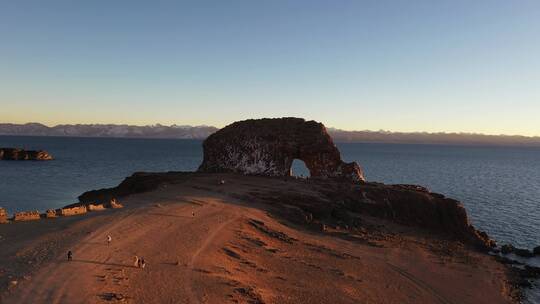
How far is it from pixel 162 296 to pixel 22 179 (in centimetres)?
7592

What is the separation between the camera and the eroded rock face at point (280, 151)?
5700cm

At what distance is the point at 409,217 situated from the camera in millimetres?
45531

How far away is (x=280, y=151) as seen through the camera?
57.5m

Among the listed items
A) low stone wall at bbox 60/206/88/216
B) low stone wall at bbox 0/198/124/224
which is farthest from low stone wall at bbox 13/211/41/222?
low stone wall at bbox 60/206/88/216

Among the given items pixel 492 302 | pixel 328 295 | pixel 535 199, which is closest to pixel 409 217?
pixel 492 302

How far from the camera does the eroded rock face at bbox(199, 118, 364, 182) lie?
57.0 m

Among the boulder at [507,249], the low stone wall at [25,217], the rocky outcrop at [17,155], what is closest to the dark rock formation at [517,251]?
the boulder at [507,249]

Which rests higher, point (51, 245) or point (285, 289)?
point (51, 245)

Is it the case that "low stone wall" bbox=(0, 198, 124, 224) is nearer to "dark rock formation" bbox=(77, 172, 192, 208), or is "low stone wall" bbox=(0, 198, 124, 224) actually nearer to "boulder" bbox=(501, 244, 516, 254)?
"dark rock formation" bbox=(77, 172, 192, 208)

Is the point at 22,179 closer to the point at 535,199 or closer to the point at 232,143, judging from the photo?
the point at 232,143

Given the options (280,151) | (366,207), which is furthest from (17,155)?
(366,207)

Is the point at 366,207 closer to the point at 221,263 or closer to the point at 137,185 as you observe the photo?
the point at 221,263

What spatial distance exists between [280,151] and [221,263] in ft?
106

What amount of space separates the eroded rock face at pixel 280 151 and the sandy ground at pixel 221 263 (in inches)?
666
